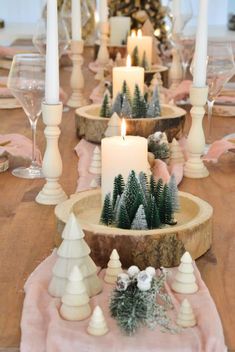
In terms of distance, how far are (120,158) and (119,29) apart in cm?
159

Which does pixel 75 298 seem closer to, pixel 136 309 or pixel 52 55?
pixel 136 309

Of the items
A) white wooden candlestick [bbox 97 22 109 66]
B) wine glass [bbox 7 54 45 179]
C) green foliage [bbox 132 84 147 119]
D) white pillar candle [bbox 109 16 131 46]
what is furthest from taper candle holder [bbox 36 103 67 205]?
white pillar candle [bbox 109 16 131 46]

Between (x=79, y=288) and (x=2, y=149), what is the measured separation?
2.19 feet

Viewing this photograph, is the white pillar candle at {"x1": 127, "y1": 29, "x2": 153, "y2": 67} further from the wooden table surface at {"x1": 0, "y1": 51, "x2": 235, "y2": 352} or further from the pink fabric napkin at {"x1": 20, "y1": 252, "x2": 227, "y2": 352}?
the pink fabric napkin at {"x1": 20, "y1": 252, "x2": 227, "y2": 352}

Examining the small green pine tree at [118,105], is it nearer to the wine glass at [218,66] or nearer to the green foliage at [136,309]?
the wine glass at [218,66]

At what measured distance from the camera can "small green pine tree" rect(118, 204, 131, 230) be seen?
0.90 meters

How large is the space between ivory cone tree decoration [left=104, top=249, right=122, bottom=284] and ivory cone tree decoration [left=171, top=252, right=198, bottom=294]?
64 mm

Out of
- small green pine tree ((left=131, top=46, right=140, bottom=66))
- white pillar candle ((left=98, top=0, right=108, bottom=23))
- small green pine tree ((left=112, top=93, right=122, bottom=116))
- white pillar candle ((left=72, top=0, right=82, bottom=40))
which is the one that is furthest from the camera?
white pillar candle ((left=98, top=0, right=108, bottom=23))

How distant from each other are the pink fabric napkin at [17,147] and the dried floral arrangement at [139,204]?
1.46 feet

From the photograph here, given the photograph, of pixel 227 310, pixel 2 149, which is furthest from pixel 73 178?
pixel 227 310

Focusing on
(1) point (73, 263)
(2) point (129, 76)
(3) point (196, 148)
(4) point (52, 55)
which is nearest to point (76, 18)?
(2) point (129, 76)

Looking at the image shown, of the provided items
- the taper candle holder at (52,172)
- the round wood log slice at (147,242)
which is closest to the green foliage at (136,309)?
the round wood log slice at (147,242)

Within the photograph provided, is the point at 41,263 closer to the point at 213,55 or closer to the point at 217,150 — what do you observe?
the point at 217,150

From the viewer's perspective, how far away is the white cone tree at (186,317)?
74 centimetres
